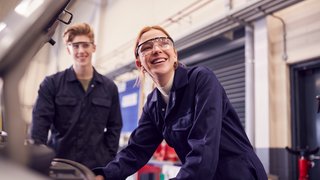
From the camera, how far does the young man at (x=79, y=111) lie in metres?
1.75

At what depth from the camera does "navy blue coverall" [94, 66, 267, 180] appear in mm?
871

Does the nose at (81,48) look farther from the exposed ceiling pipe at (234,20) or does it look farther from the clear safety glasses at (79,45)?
the exposed ceiling pipe at (234,20)

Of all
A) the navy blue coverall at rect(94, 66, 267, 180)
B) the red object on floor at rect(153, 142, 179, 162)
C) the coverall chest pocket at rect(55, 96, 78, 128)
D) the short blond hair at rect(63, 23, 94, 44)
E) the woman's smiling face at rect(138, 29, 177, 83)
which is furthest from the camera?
the red object on floor at rect(153, 142, 179, 162)

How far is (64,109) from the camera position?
1.81 m

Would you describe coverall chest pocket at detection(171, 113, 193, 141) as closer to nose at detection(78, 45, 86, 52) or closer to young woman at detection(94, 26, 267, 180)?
young woman at detection(94, 26, 267, 180)

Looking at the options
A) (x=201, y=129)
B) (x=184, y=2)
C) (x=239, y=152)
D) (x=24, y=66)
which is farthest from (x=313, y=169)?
(x=24, y=66)

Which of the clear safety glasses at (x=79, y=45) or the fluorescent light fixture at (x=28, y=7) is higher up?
the clear safety glasses at (x=79, y=45)

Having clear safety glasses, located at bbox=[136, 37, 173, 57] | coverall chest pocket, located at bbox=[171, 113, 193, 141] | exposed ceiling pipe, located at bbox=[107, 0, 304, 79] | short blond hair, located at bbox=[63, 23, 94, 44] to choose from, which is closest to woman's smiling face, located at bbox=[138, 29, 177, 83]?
clear safety glasses, located at bbox=[136, 37, 173, 57]

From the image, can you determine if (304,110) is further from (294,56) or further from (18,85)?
(18,85)

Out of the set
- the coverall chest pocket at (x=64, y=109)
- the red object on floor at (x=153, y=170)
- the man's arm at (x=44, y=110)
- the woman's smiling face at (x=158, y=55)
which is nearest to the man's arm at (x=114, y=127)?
the coverall chest pocket at (x=64, y=109)

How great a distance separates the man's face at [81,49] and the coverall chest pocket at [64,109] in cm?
22

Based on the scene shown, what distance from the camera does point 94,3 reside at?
20.9 feet

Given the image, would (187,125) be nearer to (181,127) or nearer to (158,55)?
(181,127)

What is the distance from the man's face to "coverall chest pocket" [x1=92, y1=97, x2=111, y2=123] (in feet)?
0.75
